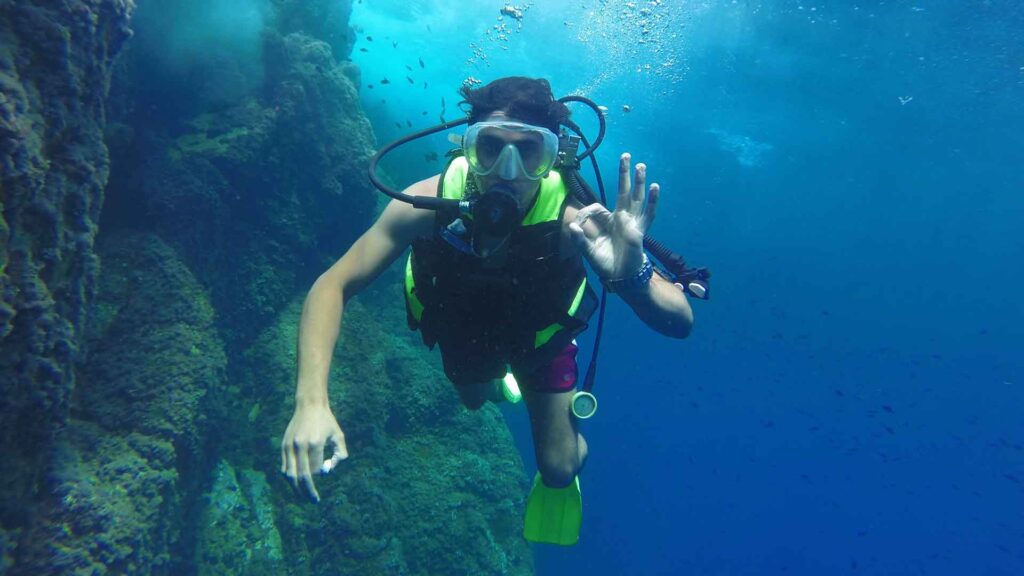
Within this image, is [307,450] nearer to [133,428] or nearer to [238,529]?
[133,428]

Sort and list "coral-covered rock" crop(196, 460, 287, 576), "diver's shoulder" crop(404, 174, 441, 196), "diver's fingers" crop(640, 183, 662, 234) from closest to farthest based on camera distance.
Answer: "diver's fingers" crop(640, 183, 662, 234), "diver's shoulder" crop(404, 174, 441, 196), "coral-covered rock" crop(196, 460, 287, 576)

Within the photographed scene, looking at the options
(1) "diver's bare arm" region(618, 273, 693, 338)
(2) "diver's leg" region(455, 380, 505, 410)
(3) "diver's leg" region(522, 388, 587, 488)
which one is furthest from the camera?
(2) "diver's leg" region(455, 380, 505, 410)

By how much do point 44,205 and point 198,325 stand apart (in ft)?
10.5

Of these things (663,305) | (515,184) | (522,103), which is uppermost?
(522,103)

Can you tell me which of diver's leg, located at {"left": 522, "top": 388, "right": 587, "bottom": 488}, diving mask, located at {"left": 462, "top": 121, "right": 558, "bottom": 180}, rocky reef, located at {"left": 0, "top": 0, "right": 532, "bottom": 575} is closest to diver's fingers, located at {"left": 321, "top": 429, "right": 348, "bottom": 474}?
rocky reef, located at {"left": 0, "top": 0, "right": 532, "bottom": 575}

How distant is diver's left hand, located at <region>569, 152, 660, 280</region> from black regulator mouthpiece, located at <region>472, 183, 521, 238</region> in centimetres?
41

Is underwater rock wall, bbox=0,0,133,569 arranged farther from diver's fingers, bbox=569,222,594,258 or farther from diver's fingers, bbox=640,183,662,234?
diver's fingers, bbox=640,183,662,234

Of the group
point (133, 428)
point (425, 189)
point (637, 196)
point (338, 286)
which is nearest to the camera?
point (637, 196)

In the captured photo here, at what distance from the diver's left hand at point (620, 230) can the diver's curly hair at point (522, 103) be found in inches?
35.6

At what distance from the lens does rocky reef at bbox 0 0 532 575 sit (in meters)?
2.51

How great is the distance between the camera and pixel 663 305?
9.16ft

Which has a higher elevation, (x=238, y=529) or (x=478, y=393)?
(x=478, y=393)

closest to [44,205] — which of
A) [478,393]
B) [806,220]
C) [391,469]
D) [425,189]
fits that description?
[425,189]

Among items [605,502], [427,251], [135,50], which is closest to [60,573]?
[427,251]
